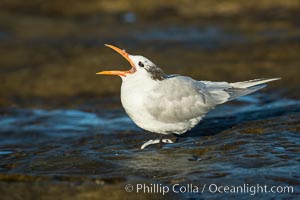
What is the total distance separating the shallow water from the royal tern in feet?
0.98

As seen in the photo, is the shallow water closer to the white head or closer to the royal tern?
the royal tern

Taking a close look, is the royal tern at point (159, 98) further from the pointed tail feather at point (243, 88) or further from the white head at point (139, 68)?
the pointed tail feather at point (243, 88)

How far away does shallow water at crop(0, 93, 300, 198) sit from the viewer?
6395 mm

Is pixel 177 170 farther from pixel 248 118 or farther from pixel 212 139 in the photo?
pixel 248 118

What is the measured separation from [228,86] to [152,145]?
1.23 m

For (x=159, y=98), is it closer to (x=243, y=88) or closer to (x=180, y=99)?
(x=180, y=99)

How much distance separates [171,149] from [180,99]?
0.58 meters

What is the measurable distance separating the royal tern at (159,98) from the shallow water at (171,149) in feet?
0.98

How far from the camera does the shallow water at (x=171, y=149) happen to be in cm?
639

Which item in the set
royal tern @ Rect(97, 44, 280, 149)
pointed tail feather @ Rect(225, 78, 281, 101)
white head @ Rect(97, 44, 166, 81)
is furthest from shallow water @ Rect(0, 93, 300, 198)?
white head @ Rect(97, 44, 166, 81)

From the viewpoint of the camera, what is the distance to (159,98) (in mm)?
7242

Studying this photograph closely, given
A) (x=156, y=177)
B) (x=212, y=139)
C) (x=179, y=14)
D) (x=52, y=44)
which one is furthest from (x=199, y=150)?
(x=179, y=14)

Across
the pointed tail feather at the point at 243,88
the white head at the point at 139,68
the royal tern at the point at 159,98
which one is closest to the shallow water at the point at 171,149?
the royal tern at the point at 159,98

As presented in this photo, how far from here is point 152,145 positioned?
767 cm
